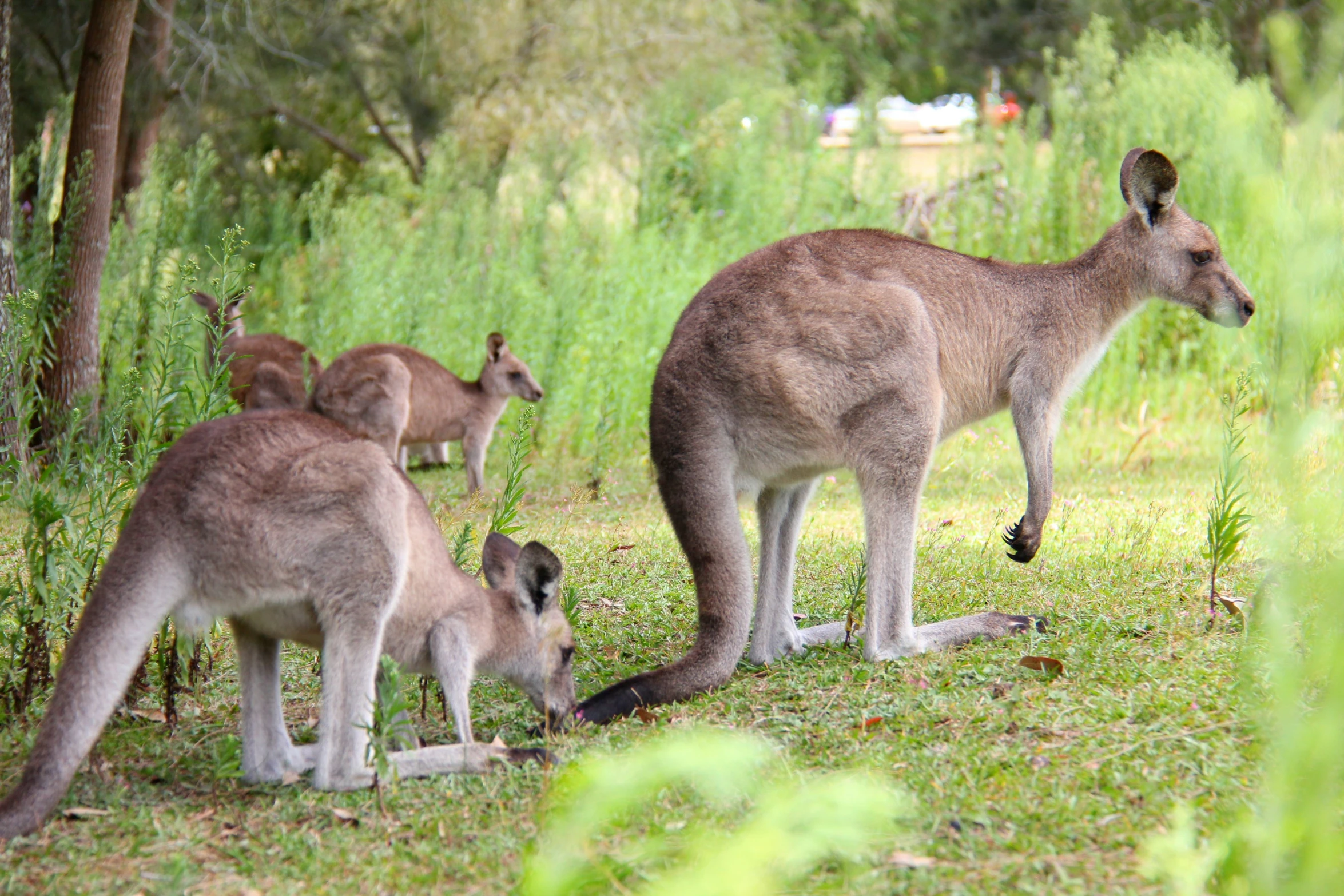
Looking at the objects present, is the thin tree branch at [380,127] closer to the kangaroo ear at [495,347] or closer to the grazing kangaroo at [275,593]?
the kangaroo ear at [495,347]

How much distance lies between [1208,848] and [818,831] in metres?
1.27

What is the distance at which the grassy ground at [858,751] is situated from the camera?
2.50m

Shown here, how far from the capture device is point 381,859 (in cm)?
260

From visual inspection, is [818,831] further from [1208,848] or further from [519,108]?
[519,108]

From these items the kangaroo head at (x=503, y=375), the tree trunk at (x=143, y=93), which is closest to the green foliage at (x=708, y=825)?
the kangaroo head at (x=503, y=375)

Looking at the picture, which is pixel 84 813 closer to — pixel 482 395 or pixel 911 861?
pixel 911 861

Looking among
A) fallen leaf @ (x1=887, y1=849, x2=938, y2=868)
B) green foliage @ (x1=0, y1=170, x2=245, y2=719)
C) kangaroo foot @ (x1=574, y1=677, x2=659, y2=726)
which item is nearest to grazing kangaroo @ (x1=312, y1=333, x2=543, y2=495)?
green foliage @ (x1=0, y1=170, x2=245, y2=719)

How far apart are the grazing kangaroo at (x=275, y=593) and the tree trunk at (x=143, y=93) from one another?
6.66 metres

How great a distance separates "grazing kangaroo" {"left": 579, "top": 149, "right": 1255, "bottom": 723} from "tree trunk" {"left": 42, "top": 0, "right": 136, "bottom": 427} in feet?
10.8

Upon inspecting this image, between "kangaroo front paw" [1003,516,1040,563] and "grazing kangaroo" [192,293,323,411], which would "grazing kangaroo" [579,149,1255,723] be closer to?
"kangaroo front paw" [1003,516,1040,563]

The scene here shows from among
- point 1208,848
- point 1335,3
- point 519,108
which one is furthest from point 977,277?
point 519,108

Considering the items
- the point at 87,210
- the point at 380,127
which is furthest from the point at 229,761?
the point at 380,127

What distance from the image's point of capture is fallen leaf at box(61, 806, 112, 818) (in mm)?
2826

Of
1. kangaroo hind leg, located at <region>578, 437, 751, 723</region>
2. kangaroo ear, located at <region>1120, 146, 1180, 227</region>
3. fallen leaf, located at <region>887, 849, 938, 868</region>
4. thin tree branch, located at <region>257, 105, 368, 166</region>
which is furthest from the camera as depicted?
thin tree branch, located at <region>257, 105, 368, 166</region>
